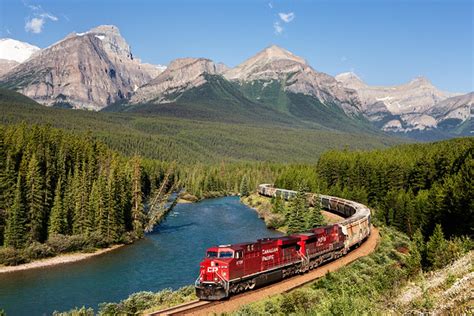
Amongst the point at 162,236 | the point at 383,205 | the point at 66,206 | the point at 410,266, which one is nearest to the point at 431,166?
the point at 383,205

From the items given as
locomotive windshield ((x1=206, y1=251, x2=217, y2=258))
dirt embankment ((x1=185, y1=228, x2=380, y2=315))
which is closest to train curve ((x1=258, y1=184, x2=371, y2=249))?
dirt embankment ((x1=185, y1=228, x2=380, y2=315))

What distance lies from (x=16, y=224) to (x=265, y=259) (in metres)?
49.0

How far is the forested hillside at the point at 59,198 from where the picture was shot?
7769cm

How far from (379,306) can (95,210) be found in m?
73.1

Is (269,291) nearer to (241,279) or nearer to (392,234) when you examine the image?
(241,279)

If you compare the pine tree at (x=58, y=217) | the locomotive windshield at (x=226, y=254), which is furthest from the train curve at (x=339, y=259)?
the pine tree at (x=58, y=217)

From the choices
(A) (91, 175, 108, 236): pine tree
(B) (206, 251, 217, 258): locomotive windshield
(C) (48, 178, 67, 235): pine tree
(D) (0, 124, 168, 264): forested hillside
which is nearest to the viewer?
(B) (206, 251, 217, 258): locomotive windshield

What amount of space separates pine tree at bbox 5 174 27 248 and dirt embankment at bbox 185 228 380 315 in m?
47.8

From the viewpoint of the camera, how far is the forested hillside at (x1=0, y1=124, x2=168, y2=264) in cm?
7769

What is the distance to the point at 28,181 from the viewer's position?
8094 centimetres

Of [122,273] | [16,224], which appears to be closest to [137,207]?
[16,224]

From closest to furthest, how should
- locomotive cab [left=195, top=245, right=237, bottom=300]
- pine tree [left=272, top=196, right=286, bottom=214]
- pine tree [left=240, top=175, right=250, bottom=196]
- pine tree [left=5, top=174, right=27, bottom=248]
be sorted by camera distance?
locomotive cab [left=195, top=245, right=237, bottom=300]
pine tree [left=5, top=174, right=27, bottom=248]
pine tree [left=272, top=196, right=286, bottom=214]
pine tree [left=240, top=175, right=250, bottom=196]

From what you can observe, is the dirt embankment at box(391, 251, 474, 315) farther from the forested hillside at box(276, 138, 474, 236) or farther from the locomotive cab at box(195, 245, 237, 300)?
the forested hillside at box(276, 138, 474, 236)

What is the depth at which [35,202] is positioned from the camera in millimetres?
81188
